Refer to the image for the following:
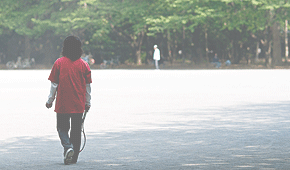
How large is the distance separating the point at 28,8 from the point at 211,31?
17.1 m

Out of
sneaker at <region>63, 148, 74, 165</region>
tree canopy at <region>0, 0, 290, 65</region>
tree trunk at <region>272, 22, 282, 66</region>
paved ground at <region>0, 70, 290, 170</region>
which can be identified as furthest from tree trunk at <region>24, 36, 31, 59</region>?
sneaker at <region>63, 148, 74, 165</region>

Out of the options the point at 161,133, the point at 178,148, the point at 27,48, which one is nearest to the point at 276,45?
the point at 27,48

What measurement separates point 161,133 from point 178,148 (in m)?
1.62

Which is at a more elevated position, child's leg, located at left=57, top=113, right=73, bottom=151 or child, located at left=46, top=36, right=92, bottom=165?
child, located at left=46, top=36, right=92, bottom=165

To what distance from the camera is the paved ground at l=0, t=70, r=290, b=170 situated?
7449 mm

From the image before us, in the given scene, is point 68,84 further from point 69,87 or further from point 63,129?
point 63,129

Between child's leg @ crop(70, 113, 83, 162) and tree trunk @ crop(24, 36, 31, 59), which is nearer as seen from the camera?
child's leg @ crop(70, 113, 83, 162)

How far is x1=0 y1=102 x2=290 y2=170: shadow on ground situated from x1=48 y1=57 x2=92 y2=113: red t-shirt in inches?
29.7

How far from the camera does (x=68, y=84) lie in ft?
22.9

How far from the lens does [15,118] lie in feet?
40.7

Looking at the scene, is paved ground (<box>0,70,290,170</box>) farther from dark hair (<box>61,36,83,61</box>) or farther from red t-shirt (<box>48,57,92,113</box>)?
dark hair (<box>61,36,83,61</box>)

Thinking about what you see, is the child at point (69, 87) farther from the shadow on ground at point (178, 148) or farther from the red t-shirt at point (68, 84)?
the shadow on ground at point (178, 148)

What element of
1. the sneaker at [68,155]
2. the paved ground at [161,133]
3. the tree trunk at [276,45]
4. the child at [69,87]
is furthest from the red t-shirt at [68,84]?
the tree trunk at [276,45]

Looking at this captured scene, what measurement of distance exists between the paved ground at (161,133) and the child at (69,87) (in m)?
0.50
